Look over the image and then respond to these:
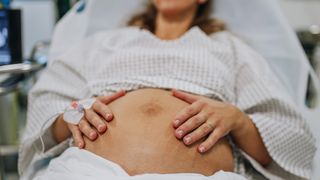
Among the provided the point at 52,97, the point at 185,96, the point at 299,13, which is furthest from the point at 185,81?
the point at 299,13

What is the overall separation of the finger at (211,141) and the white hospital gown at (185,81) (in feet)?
0.55

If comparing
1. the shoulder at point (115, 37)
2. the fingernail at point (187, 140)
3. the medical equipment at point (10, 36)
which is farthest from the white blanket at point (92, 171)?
the medical equipment at point (10, 36)

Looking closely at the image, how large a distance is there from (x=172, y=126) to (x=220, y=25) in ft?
2.24

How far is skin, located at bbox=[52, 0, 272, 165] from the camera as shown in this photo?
3.45 ft

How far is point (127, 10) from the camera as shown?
1.77 meters

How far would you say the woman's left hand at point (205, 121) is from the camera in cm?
104

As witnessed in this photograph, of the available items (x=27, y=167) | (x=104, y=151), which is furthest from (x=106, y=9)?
(x=104, y=151)

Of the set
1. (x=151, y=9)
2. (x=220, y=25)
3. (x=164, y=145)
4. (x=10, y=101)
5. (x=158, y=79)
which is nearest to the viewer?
(x=164, y=145)

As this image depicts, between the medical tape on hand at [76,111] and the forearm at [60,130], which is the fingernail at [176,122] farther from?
the forearm at [60,130]

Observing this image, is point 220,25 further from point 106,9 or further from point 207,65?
point 106,9

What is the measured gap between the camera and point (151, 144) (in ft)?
3.33

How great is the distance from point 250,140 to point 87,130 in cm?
46

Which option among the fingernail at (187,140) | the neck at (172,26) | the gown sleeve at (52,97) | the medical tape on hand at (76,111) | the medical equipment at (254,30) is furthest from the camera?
the neck at (172,26)

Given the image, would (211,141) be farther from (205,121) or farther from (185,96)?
(185,96)
